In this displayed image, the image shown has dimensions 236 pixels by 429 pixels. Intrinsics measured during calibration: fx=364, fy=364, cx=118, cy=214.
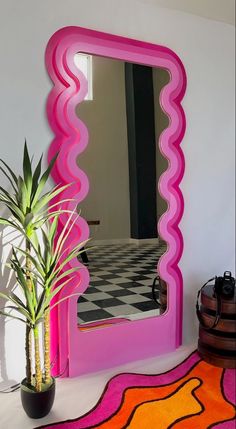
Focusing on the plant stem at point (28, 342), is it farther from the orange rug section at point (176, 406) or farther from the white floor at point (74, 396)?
the orange rug section at point (176, 406)

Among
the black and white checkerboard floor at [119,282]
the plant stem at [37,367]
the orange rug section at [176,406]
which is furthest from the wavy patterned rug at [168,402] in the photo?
the black and white checkerboard floor at [119,282]

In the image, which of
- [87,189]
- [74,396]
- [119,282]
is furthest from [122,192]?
[74,396]

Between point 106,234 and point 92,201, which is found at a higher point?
point 92,201

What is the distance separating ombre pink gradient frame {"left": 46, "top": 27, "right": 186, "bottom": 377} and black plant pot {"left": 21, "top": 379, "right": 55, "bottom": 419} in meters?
0.37

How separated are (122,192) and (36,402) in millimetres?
1320

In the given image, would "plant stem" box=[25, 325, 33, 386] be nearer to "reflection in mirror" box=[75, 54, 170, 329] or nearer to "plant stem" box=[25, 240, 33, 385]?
"plant stem" box=[25, 240, 33, 385]

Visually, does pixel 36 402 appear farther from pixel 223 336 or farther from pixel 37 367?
pixel 223 336

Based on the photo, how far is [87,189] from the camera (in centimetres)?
216

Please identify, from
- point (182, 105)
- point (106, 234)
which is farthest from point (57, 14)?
point (106, 234)

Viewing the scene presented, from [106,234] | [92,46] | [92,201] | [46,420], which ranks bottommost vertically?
[46,420]

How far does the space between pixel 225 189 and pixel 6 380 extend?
1.94m

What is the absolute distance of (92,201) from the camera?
226cm

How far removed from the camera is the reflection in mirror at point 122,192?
7.34 ft

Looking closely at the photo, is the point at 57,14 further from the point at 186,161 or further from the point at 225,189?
the point at 225,189
